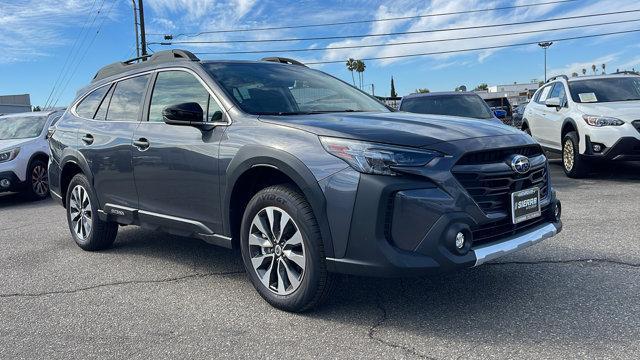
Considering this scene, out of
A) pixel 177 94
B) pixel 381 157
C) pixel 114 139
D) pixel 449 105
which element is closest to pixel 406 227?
pixel 381 157

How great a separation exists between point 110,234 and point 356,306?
3140mm

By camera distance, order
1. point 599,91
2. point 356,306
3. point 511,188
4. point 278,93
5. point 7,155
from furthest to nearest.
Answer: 1. point 7,155
2. point 599,91
3. point 278,93
4. point 356,306
5. point 511,188

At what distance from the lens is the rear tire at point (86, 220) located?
5527mm

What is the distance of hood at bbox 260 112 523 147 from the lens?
324cm

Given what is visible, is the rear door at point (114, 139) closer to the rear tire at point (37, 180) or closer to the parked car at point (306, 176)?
the parked car at point (306, 176)

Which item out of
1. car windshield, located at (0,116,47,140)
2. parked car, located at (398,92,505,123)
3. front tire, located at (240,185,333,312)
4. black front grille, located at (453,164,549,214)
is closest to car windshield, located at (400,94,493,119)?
parked car, located at (398,92,505,123)

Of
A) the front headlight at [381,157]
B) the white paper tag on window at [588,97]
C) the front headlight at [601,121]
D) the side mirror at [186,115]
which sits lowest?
the front headlight at [601,121]

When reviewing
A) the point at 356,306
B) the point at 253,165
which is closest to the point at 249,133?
the point at 253,165

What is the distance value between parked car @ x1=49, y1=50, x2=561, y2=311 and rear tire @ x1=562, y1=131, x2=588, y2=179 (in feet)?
17.8

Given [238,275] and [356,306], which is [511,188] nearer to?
[356,306]

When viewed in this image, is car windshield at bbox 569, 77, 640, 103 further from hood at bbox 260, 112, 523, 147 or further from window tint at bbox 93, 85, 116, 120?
window tint at bbox 93, 85, 116, 120

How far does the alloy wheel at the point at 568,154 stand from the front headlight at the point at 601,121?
66 centimetres

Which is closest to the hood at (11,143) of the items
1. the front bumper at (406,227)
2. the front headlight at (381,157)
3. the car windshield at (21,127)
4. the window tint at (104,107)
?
the car windshield at (21,127)

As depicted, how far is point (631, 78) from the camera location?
31.5ft
